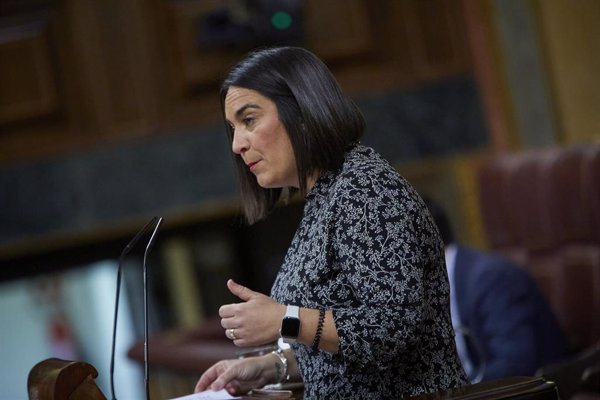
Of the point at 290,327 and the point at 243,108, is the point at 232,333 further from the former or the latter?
the point at 243,108

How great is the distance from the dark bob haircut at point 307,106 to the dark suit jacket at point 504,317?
1.25 m

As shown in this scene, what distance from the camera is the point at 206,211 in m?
4.95

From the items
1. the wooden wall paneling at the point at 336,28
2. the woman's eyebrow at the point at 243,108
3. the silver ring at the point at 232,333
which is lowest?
the silver ring at the point at 232,333

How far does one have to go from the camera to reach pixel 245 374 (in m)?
1.89

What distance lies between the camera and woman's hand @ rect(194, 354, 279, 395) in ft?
6.19

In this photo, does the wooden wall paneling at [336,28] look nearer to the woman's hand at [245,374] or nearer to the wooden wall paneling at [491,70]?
the wooden wall paneling at [491,70]

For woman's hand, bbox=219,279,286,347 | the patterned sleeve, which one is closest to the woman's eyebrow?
the patterned sleeve

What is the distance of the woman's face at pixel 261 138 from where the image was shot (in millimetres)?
1732

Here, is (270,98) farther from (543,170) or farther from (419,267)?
(543,170)

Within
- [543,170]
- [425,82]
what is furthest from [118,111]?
[543,170]

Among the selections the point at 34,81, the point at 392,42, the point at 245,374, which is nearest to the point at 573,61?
the point at 392,42

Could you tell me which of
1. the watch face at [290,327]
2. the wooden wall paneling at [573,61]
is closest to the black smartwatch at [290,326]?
the watch face at [290,327]

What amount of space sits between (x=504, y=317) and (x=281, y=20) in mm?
2159

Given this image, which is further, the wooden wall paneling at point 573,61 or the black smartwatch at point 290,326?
the wooden wall paneling at point 573,61
